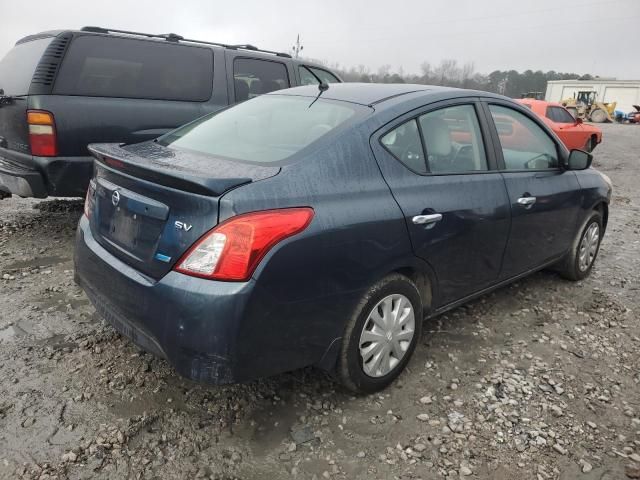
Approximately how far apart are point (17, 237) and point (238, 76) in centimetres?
286

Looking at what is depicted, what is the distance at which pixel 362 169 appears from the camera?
2.47m

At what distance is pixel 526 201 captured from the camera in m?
3.43

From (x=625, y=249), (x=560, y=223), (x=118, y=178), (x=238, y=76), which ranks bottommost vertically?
(x=625, y=249)

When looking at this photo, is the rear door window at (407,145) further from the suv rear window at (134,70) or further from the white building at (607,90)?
the white building at (607,90)

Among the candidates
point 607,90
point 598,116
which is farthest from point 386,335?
point 607,90

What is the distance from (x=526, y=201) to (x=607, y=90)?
6291 centimetres

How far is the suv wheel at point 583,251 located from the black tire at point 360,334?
88.6 inches

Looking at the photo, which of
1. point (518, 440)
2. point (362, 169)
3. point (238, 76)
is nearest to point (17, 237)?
point (238, 76)

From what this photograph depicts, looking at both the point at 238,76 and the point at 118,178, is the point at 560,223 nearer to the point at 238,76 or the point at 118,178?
the point at 118,178

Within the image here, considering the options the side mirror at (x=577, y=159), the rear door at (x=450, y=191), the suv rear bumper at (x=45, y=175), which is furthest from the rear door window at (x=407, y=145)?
the suv rear bumper at (x=45, y=175)

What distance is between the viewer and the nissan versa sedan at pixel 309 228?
2045 mm

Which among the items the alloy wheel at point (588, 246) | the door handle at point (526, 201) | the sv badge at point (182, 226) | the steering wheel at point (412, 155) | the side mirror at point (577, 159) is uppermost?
the steering wheel at point (412, 155)

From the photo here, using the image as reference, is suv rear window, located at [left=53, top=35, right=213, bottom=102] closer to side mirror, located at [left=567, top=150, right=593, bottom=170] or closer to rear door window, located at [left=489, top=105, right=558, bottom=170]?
rear door window, located at [left=489, top=105, right=558, bottom=170]

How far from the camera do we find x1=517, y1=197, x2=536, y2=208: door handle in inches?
133
